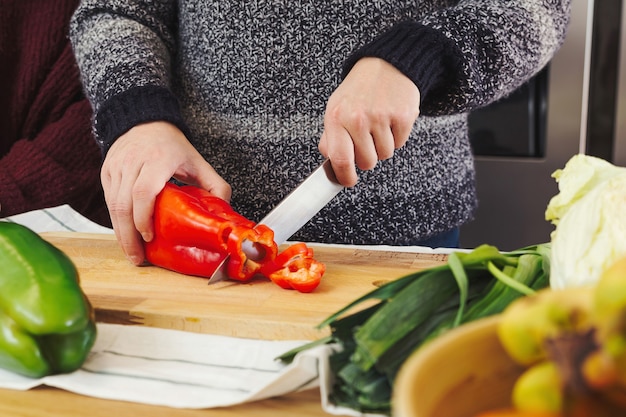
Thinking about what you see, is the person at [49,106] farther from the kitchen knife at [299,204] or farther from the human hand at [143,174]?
the kitchen knife at [299,204]

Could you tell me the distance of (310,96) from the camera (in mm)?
1320

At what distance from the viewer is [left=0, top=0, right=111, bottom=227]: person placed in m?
1.83

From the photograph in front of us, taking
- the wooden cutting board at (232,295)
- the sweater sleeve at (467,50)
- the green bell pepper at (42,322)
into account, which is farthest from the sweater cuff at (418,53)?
the green bell pepper at (42,322)

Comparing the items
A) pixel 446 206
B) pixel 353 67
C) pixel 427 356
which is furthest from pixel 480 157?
pixel 427 356

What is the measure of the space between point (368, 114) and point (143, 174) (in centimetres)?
37

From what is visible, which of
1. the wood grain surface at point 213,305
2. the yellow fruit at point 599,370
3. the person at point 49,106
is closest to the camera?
the yellow fruit at point 599,370

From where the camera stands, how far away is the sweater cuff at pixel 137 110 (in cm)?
121

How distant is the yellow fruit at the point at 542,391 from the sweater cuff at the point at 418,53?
0.72m

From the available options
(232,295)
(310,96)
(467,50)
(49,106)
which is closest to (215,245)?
(232,295)

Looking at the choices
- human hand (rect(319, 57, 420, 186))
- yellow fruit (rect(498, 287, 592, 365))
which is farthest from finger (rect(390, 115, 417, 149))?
yellow fruit (rect(498, 287, 592, 365))

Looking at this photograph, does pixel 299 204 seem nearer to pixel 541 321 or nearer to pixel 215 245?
pixel 215 245

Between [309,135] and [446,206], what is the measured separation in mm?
314

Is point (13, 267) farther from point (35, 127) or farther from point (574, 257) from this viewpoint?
→ point (35, 127)

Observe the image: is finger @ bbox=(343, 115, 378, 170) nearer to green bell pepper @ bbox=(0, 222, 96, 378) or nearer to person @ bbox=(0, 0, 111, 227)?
green bell pepper @ bbox=(0, 222, 96, 378)
